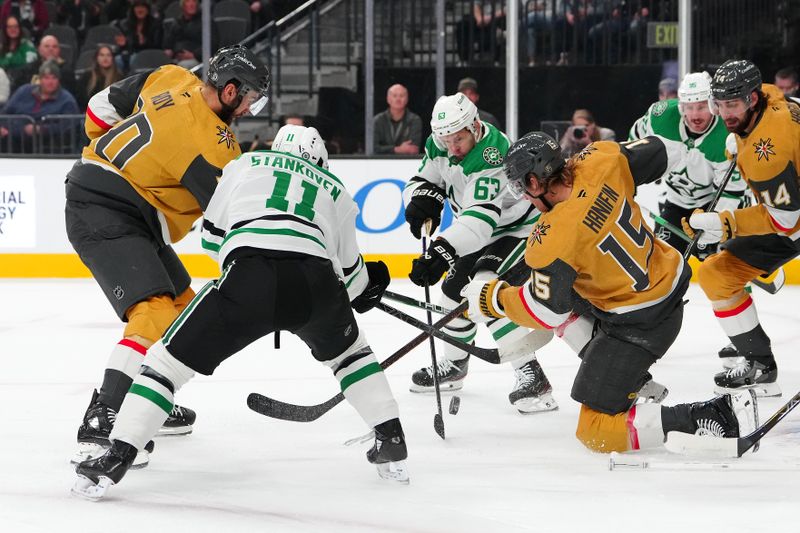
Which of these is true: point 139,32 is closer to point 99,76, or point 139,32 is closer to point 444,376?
point 99,76

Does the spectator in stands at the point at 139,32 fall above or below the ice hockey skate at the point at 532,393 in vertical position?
above

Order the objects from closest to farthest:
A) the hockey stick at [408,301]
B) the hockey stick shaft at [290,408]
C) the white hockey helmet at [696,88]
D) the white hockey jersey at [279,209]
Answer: the white hockey jersey at [279,209], the hockey stick shaft at [290,408], the hockey stick at [408,301], the white hockey helmet at [696,88]

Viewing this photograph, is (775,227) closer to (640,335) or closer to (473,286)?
(640,335)

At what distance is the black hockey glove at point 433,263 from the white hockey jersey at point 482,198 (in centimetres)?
3

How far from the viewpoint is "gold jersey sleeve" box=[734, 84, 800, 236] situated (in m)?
3.69

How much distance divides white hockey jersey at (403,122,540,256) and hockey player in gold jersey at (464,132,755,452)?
0.50 meters

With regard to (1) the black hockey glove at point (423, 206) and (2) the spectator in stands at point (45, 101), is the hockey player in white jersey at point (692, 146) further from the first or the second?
(2) the spectator in stands at point (45, 101)

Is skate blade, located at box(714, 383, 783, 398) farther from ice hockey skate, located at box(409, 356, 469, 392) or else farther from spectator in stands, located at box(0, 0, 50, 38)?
spectator in stands, located at box(0, 0, 50, 38)

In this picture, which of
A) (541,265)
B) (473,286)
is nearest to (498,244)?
(473,286)

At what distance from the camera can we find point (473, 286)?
324 centimetres

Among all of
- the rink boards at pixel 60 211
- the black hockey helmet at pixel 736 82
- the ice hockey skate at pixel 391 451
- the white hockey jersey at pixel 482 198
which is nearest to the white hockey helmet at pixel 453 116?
the white hockey jersey at pixel 482 198

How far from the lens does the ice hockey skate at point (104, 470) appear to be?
106 inches

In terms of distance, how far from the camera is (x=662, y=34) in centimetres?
711

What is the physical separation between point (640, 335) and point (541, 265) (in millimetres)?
431
